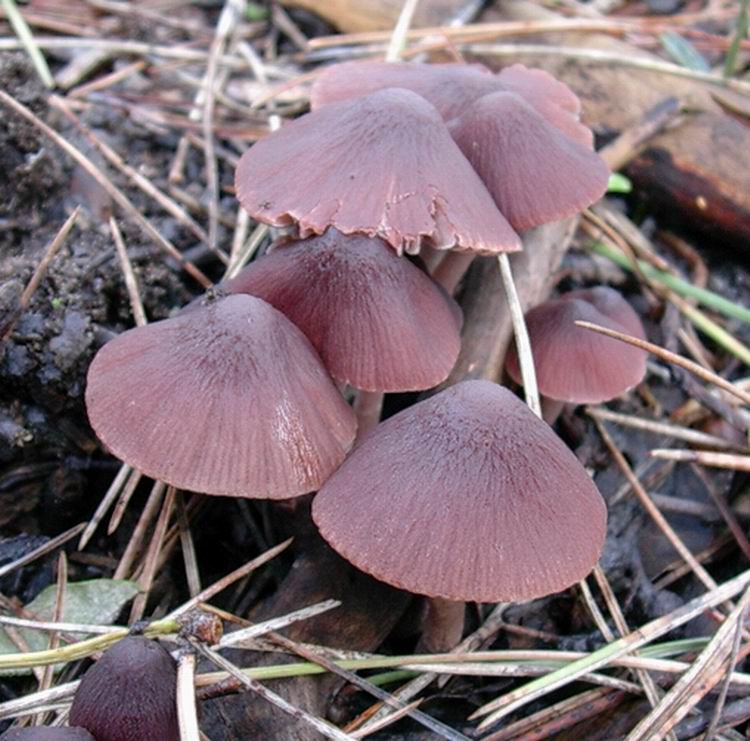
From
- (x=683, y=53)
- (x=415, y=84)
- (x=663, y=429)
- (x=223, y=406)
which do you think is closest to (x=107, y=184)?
(x=415, y=84)

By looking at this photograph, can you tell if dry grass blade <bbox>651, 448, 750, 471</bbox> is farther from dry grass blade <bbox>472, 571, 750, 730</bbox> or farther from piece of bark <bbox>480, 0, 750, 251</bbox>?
piece of bark <bbox>480, 0, 750, 251</bbox>

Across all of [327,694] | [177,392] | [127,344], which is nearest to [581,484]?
[327,694]

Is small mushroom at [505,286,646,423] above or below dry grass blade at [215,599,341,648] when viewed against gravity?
above

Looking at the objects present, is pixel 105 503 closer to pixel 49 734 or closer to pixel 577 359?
pixel 49 734

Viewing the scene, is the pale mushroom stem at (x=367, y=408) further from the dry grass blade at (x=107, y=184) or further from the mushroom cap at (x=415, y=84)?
the mushroom cap at (x=415, y=84)

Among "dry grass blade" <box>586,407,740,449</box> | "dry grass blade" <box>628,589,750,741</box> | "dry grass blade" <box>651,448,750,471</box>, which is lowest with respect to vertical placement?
"dry grass blade" <box>628,589,750,741</box>

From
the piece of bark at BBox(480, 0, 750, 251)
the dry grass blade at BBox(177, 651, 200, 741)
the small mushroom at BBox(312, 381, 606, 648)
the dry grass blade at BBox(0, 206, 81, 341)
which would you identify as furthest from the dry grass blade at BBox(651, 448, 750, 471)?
the dry grass blade at BBox(0, 206, 81, 341)

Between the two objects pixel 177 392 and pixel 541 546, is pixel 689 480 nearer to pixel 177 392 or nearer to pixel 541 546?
pixel 541 546
